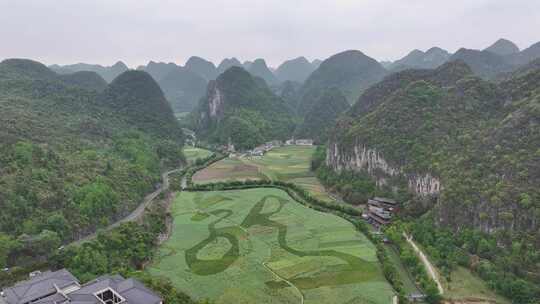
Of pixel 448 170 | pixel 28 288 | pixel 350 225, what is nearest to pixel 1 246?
pixel 28 288

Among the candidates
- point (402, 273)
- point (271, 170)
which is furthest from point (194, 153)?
point (402, 273)

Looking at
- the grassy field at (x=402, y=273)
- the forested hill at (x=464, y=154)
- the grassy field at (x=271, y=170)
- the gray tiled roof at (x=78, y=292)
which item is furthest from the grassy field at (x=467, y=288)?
the grassy field at (x=271, y=170)

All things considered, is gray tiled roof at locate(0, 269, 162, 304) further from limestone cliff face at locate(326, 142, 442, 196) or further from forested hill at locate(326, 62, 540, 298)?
limestone cliff face at locate(326, 142, 442, 196)

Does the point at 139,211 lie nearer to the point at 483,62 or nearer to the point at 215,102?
the point at 215,102

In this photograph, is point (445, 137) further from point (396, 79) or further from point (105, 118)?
point (105, 118)

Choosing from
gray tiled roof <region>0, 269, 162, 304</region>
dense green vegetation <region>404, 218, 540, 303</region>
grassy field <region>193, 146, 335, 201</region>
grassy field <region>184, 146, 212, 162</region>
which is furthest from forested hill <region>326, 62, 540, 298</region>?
grassy field <region>184, 146, 212, 162</region>

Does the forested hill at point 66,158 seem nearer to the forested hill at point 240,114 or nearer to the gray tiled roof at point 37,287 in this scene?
the gray tiled roof at point 37,287
